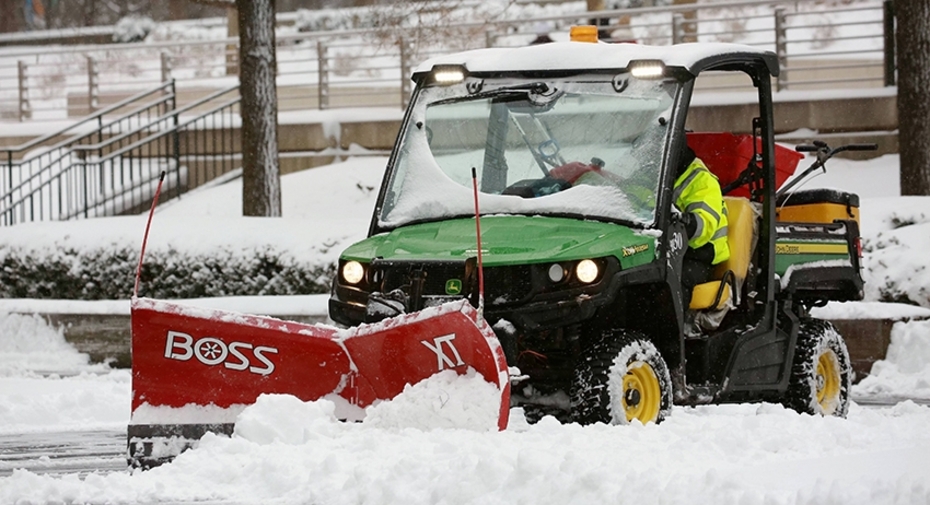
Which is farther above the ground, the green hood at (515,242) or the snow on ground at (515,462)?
the green hood at (515,242)

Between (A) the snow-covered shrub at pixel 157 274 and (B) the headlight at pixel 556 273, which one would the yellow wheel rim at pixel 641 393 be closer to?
(B) the headlight at pixel 556 273

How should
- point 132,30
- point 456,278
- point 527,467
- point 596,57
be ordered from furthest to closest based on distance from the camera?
point 132,30
point 596,57
point 456,278
point 527,467

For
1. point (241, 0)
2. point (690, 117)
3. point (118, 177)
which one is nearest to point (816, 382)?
point (241, 0)

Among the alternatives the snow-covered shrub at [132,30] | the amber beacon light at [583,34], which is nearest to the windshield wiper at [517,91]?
the amber beacon light at [583,34]

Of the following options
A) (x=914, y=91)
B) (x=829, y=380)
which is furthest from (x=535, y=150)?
(x=914, y=91)

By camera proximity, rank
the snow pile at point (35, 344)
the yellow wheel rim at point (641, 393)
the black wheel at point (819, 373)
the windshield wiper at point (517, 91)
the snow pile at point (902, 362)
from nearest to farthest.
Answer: the yellow wheel rim at point (641, 393) < the windshield wiper at point (517, 91) < the black wheel at point (819, 373) < the snow pile at point (902, 362) < the snow pile at point (35, 344)

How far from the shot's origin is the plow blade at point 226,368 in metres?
7.29

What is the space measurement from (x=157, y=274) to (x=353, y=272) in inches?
245

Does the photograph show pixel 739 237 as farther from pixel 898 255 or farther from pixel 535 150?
pixel 898 255

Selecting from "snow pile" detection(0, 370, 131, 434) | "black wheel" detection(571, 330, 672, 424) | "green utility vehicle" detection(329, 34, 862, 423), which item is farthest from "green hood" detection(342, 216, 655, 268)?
"snow pile" detection(0, 370, 131, 434)

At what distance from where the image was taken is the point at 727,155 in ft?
29.9

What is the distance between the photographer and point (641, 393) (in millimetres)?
7652

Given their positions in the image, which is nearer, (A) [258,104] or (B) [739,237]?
(B) [739,237]

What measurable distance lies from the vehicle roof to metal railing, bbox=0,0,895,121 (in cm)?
827
